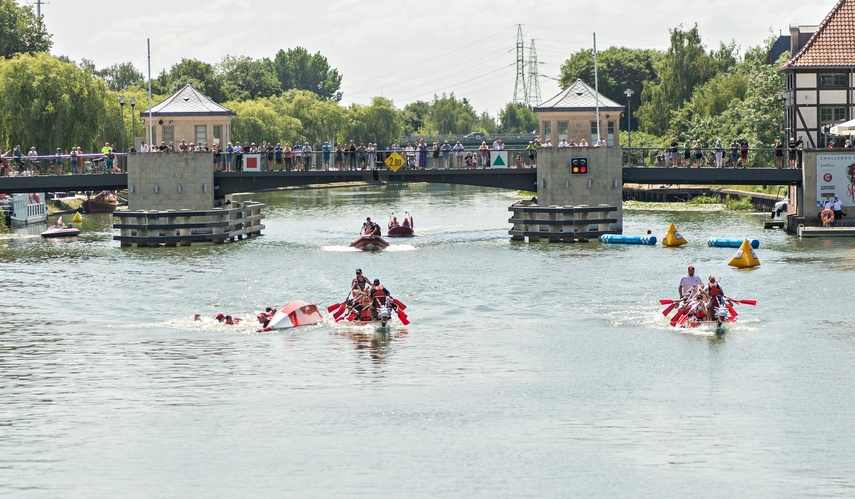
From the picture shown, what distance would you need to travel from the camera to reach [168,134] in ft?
268

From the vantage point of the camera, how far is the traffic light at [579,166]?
72.8 metres

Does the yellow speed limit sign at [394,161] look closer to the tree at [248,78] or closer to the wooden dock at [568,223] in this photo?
the wooden dock at [568,223]

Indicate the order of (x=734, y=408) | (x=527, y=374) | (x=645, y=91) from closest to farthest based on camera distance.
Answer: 1. (x=734, y=408)
2. (x=527, y=374)
3. (x=645, y=91)

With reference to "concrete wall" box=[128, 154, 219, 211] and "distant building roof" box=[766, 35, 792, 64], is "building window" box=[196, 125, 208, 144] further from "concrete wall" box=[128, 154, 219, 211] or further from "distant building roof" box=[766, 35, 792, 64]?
"distant building roof" box=[766, 35, 792, 64]

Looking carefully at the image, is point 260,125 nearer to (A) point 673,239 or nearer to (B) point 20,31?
(B) point 20,31

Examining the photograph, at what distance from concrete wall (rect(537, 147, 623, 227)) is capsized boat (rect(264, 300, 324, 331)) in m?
29.9

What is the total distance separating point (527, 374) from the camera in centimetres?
3681

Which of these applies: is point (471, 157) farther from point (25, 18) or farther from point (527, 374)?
point (25, 18)

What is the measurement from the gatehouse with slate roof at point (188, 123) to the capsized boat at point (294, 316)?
1464 inches

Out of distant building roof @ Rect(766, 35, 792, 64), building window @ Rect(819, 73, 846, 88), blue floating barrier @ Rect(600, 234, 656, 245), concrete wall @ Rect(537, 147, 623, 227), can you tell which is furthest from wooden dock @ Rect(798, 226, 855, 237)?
distant building roof @ Rect(766, 35, 792, 64)

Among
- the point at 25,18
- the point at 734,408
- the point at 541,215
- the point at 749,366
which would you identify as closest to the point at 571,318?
the point at 749,366

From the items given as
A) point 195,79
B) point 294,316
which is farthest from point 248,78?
point 294,316

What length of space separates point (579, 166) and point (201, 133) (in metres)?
21.9

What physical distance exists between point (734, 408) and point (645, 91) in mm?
124330
